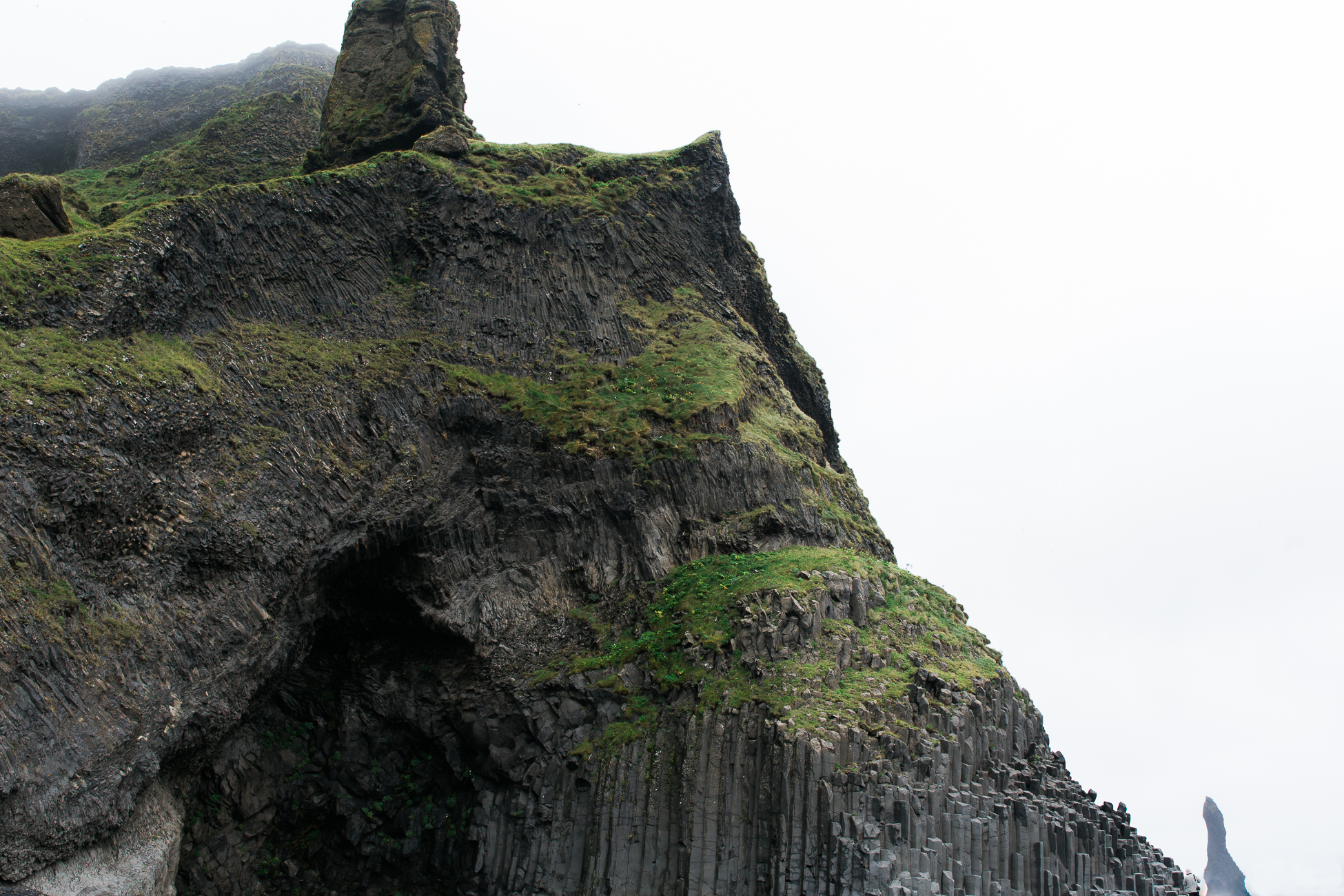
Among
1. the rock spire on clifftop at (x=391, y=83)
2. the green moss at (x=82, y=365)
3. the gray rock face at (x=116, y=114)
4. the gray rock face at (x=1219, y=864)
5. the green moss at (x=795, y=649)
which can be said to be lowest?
the gray rock face at (x=1219, y=864)

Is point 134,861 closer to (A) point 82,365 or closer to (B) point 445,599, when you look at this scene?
(B) point 445,599

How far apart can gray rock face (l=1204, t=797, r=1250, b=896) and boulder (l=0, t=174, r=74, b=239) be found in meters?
Result: 81.3

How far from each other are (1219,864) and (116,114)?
300ft

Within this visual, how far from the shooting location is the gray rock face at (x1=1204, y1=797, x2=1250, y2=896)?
61.9m

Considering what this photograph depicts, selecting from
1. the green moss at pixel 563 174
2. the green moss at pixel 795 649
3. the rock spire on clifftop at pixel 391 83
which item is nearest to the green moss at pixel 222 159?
the rock spire on clifftop at pixel 391 83

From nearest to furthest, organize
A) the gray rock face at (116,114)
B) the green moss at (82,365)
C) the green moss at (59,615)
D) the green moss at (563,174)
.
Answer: the green moss at (59,615), the green moss at (82,365), the green moss at (563,174), the gray rock face at (116,114)

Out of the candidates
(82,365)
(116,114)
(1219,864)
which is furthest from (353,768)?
(1219,864)

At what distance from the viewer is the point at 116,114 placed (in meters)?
42.2

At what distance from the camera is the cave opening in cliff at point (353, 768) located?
1702 cm

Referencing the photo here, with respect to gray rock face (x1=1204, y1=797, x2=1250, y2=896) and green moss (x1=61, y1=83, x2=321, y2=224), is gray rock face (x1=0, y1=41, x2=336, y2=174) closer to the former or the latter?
green moss (x1=61, y1=83, x2=321, y2=224)

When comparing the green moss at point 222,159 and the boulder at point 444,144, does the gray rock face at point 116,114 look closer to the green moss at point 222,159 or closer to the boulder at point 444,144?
the green moss at point 222,159

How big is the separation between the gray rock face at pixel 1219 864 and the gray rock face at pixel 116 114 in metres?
81.5

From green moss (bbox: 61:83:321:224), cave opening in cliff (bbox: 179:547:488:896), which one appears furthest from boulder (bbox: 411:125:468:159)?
cave opening in cliff (bbox: 179:547:488:896)

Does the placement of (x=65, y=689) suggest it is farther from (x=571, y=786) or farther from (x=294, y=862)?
(x=571, y=786)
